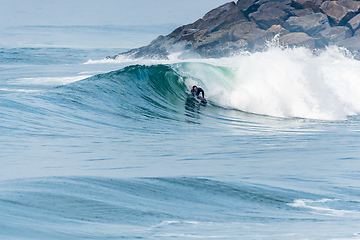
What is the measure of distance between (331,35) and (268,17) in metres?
7.33

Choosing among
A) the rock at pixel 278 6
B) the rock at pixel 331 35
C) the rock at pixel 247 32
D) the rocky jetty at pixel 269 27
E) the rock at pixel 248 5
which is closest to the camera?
the rock at pixel 331 35

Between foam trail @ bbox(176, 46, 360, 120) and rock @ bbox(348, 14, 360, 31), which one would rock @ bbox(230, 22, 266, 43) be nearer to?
rock @ bbox(348, 14, 360, 31)

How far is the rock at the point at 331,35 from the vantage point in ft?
143

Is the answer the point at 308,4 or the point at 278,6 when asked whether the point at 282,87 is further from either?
the point at 278,6

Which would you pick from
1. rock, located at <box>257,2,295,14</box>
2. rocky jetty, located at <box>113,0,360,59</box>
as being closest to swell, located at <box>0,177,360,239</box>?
rocky jetty, located at <box>113,0,360,59</box>

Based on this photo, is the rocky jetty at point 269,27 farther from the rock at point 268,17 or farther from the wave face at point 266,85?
the wave face at point 266,85

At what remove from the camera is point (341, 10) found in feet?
147

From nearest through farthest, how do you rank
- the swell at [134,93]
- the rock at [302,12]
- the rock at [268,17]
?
the swell at [134,93] → the rock at [302,12] → the rock at [268,17]

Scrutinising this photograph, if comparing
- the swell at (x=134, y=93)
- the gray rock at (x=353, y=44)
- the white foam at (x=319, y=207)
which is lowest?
the white foam at (x=319, y=207)

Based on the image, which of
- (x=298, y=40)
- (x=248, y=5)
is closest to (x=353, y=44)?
(x=298, y=40)

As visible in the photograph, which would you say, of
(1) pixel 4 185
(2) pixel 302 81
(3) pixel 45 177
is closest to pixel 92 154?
(3) pixel 45 177

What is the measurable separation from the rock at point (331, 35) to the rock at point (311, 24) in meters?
0.61

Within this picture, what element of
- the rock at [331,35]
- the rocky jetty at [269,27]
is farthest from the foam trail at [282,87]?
the rock at [331,35]

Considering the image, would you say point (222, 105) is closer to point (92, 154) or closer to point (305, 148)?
point (305, 148)
